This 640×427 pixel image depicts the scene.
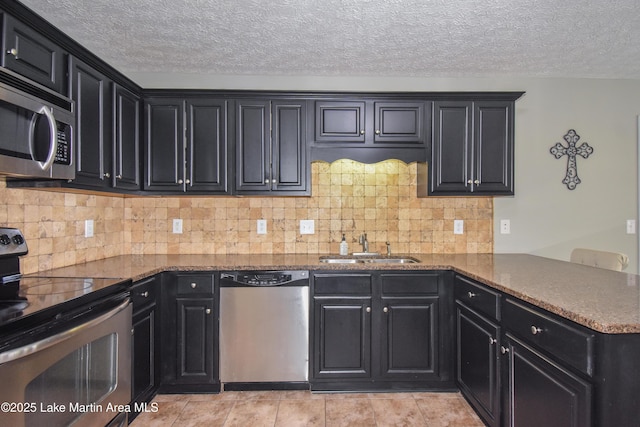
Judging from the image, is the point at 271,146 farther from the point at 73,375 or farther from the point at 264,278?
the point at 73,375

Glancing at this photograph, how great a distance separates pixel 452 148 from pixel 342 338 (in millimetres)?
1619

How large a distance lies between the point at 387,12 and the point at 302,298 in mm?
1854

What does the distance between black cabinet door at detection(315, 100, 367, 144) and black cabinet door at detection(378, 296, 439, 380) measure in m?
1.23

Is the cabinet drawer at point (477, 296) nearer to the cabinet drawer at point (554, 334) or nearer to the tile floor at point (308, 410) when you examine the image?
the cabinet drawer at point (554, 334)

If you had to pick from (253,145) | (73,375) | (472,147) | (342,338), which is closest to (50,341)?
(73,375)

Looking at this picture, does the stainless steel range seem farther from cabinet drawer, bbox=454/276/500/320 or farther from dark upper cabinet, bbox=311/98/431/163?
cabinet drawer, bbox=454/276/500/320

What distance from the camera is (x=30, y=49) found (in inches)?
67.2

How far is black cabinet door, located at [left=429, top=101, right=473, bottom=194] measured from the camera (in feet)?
9.23

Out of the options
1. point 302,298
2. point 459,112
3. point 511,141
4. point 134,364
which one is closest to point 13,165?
point 134,364

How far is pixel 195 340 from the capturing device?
99.3 inches

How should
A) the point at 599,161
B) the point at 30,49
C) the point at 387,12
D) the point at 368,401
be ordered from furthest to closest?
1. the point at 599,161
2. the point at 368,401
3. the point at 387,12
4. the point at 30,49

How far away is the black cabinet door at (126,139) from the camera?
2.43m

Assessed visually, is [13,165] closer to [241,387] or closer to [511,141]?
[241,387]

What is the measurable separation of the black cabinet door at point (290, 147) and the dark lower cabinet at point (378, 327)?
2.58 feet
